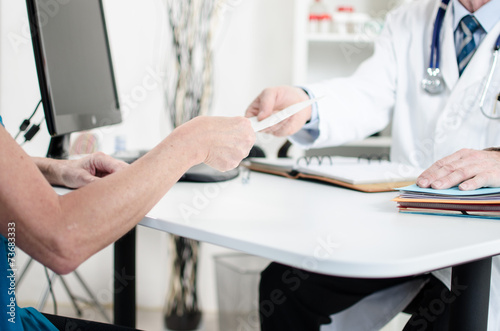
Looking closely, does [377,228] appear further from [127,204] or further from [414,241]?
[127,204]

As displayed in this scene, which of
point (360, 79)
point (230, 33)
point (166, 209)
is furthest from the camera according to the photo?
point (230, 33)

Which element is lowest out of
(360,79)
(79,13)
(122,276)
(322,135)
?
(122,276)

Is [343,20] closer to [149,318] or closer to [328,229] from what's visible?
[149,318]

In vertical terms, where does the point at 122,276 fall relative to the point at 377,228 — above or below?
below

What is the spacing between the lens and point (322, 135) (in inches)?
56.1

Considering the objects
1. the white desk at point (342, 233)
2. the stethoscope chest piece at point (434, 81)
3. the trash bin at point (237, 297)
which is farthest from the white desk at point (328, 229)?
the trash bin at point (237, 297)

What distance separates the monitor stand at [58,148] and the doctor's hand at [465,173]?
2.96 feet

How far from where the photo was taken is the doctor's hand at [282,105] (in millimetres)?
1263

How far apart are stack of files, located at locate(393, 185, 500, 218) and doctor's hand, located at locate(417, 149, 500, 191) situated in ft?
0.06

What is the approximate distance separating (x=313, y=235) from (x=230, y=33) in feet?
6.32

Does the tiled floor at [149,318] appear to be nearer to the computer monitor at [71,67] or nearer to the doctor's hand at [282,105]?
the computer monitor at [71,67]

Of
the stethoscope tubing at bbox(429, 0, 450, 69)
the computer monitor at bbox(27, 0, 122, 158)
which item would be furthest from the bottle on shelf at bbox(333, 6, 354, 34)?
the computer monitor at bbox(27, 0, 122, 158)

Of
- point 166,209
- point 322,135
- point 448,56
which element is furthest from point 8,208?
point 448,56

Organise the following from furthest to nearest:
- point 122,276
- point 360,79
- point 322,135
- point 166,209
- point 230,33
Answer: point 230,33 < point 360,79 < point 322,135 < point 122,276 < point 166,209
